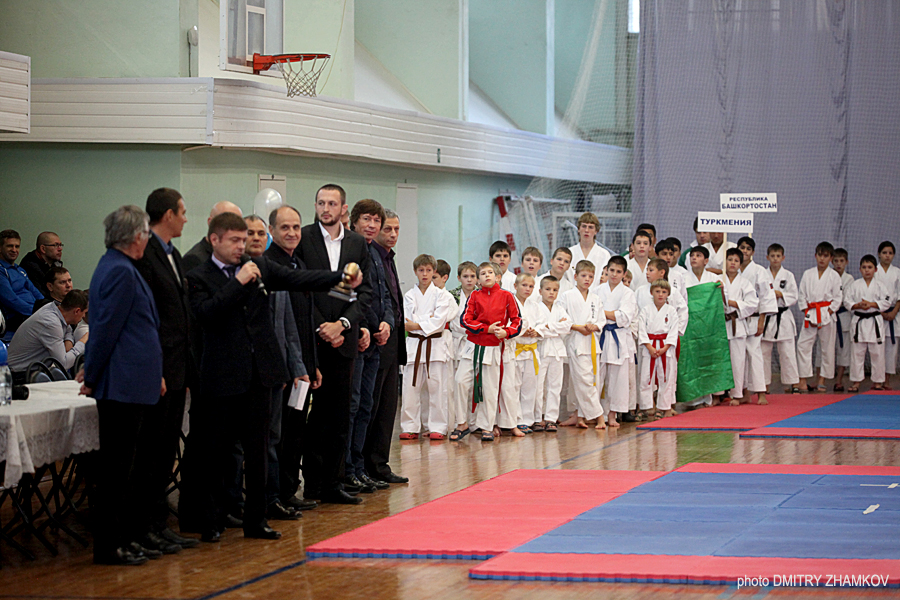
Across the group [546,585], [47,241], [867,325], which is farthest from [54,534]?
[867,325]

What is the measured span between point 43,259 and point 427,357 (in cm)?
346

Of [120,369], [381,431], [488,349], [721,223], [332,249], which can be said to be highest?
[721,223]

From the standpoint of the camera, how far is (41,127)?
983cm

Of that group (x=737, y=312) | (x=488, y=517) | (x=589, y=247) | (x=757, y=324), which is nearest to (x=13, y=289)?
(x=488, y=517)

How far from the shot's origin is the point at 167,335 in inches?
182

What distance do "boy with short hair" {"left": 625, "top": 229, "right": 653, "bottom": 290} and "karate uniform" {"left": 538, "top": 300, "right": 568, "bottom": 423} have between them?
1350 mm

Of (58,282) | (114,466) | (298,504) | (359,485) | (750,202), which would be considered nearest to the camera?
(114,466)

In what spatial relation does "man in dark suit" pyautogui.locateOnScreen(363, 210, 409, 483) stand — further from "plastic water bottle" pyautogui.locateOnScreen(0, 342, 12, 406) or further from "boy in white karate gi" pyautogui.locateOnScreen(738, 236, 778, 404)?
"boy in white karate gi" pyautogui.locateOnScreen(738, 236, 778, 404)

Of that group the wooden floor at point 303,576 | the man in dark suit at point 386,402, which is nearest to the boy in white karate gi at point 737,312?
the wooden floor at point 303,576

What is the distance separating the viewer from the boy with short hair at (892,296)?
38.5 feet

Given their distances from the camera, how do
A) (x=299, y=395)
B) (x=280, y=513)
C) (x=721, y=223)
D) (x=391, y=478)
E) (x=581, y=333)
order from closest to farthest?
(x=299, y=395), (x=280, y=513), (x=391, y=478), (x=581, y=333), (x=721, y=223)

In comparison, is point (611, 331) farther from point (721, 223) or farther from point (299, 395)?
point (299, 395)

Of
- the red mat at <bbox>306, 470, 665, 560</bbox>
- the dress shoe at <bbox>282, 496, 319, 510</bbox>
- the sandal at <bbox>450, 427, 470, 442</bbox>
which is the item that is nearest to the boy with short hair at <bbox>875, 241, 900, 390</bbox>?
the sandal at <bbox>450, 427, 470, 442</bbox>

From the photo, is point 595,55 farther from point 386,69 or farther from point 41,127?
point 41,127
